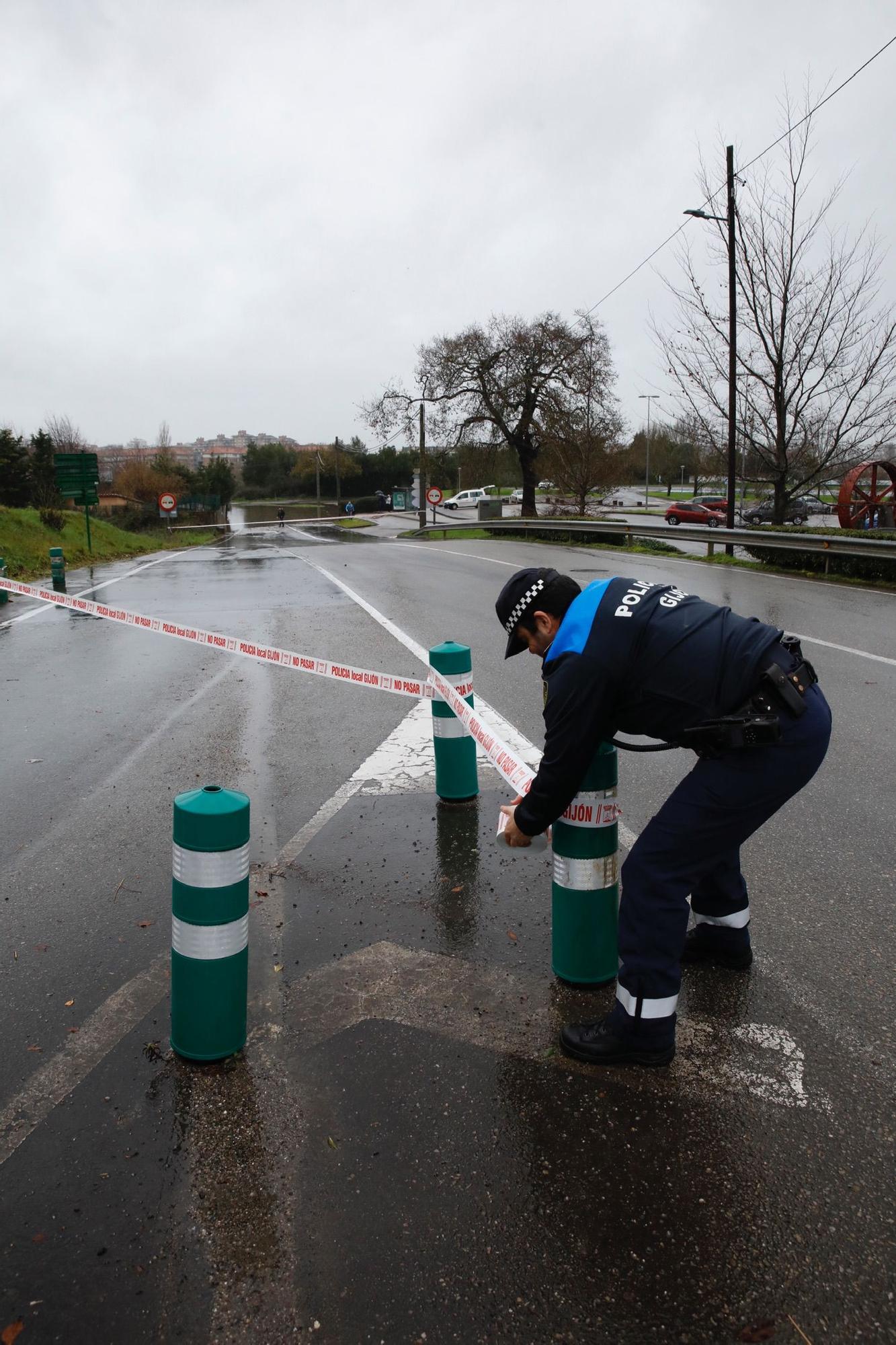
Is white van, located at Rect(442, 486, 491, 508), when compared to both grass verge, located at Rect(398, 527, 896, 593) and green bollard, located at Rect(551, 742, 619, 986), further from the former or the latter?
green bollard, located at Rect(551, 742, 619, 986)

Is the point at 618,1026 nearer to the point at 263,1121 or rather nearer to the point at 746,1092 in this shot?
the point at 746,1092

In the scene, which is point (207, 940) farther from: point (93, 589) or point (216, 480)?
point (216, 480)

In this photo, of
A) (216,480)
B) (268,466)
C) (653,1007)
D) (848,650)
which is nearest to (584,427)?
(848,650)

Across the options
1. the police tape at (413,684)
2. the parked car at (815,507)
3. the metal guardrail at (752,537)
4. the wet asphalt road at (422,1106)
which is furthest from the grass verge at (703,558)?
the parked car at (815,507)

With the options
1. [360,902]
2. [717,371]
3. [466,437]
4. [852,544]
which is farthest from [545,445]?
[360,902]

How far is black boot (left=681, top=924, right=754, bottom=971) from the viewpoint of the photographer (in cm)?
361

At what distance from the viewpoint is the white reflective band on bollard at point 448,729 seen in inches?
206

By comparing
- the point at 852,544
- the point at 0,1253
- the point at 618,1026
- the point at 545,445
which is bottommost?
the point at 0,1253

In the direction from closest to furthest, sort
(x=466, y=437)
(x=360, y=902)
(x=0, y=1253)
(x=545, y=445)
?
(x=0, y=1253) < (x=360, y=902) < (x=545, y=445) < (x=466, y=437)

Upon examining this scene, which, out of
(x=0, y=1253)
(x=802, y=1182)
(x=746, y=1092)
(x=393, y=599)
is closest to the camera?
(x=0, y=1253)

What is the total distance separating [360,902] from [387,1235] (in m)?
1.93

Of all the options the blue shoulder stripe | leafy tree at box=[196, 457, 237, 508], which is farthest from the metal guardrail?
leafy tree at box=[196, 457, 237, 508]

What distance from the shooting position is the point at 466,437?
47.0 meters

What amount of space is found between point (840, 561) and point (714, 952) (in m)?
15.2
